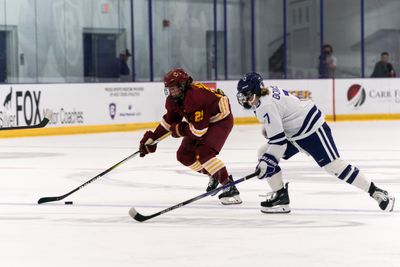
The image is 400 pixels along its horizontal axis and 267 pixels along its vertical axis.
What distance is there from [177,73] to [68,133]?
847cm

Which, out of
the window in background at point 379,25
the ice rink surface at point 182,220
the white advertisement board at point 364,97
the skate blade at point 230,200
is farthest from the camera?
the window in background at point 379,25

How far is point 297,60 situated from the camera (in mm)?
22266

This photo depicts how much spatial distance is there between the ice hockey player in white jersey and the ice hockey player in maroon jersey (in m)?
0.41

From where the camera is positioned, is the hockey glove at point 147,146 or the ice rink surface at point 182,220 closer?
the ice rink surface at point 182,220

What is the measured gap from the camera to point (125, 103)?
14789mm

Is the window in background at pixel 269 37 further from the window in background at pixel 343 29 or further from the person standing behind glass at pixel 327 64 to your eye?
the person standing behind glass at pixel 327 64

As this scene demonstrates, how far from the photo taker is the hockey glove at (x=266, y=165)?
16.8 ft

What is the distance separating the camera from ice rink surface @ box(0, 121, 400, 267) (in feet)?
13.1

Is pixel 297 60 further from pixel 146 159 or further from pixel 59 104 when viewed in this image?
pixel 146 159

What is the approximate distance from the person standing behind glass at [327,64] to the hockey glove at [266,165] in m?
12.8

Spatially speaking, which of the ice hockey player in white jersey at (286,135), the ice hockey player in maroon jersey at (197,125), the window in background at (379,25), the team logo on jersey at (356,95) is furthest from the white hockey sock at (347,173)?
the window in background at (379,25)

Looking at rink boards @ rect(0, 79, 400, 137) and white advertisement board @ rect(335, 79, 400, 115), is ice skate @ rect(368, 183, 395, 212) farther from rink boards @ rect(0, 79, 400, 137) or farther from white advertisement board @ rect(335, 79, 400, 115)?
white advertisement board @ rect(335, 79, 400, 115)

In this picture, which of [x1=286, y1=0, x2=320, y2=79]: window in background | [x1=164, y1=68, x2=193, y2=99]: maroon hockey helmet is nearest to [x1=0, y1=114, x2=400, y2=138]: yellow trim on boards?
[x1=286, y1=0, x2=320, y2=79]: window in background

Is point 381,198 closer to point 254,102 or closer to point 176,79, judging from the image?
point 254,102
